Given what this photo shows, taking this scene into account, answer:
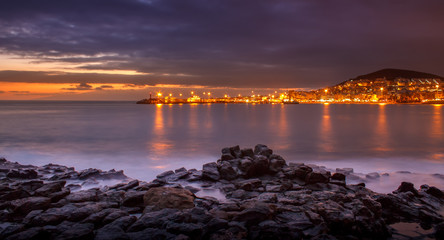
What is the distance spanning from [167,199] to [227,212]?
135 cm

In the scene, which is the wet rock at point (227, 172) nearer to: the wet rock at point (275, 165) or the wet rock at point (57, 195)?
the wet rock at point (275, 165)

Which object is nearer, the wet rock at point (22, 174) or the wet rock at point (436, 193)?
the wet rock at point (436, 193)

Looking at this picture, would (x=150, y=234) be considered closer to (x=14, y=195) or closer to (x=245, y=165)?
(x=14, y=195)

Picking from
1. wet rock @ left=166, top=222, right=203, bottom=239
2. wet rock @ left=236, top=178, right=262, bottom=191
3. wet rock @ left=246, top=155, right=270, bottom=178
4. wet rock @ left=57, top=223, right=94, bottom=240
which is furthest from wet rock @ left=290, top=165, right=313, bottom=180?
wet rock @ left=57, top=223, right=94, bottom=240

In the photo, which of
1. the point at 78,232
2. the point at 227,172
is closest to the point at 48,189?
the point at 78,232

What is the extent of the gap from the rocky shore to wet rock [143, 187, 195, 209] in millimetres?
20

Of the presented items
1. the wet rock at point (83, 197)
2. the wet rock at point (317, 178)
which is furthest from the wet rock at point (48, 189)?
the wet rock at point (317, 178)

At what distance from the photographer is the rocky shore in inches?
195

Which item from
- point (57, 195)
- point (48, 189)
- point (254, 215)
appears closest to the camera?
point (254, 215)

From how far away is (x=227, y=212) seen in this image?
18.9ft

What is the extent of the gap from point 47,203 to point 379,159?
12.7 m

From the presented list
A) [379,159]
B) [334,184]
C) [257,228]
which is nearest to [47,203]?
[257,228]

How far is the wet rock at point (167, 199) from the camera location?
244 inches

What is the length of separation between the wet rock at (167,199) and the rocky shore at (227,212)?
0.02 metres
